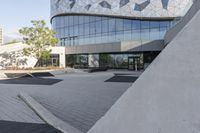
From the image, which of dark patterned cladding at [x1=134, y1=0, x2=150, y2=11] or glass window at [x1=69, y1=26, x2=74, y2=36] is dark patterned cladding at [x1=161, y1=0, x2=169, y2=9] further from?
glass window at [x1=69, y1=26, x2=74, y2=36]

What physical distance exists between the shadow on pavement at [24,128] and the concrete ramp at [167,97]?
2527mm

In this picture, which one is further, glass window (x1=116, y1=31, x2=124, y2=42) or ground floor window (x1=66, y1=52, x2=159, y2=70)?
glass window (x1=116, y1=31, x2=124, y2=42)

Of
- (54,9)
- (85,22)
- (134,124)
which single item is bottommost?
(134,124)

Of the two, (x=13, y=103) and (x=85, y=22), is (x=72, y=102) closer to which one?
(x=13, y=103)

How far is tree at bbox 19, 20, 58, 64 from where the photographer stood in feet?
120

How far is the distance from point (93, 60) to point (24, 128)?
37.5m

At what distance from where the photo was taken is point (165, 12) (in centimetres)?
3875

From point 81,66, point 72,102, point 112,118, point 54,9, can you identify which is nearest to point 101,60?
point 81,66

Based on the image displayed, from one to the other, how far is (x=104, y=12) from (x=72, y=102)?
118 ft

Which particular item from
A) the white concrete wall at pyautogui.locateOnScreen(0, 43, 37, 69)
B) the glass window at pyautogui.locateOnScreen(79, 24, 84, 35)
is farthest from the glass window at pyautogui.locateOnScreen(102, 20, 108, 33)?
the white concrete wall at pyautogui.locateOnScreen(0, 43, 37, 69)

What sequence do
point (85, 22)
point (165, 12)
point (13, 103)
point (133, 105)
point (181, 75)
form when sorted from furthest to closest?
1. point (85, 22)
2. point (165, 12)
3. point (13, 103)
4. point (133, 105)
5. point (181, 75)

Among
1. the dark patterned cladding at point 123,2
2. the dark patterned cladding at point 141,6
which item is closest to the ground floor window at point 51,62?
the dark patterned cladding at point 123,2

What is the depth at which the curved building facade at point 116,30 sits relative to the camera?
37.2 meters

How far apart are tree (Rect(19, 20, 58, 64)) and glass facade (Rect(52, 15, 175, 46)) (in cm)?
1007
